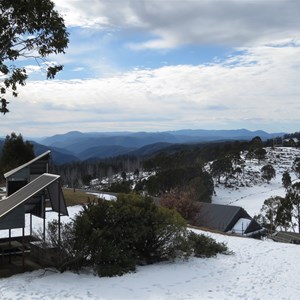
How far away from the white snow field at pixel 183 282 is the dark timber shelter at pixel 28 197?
1.54m

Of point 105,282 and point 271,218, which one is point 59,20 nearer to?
point 105,282

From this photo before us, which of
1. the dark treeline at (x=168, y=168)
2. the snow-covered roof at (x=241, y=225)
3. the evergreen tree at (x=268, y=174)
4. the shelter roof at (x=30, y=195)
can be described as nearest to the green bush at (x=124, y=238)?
the shelter roof at (x=30, y=195)

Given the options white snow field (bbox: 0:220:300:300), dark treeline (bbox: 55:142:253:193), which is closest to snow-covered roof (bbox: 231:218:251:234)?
dark treeline (bbox: 55:142:253:193)

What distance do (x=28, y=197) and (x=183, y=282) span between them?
4.66 metres

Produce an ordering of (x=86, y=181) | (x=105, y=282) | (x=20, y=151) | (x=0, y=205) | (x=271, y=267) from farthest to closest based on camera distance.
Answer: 1. (x=86, y=181)
2. (x=20, y=151)
3. (x=271, y=267)
4. (x=0, y=205)
5. (x=105, y=282)

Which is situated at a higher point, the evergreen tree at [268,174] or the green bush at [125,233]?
the green bush at [125,233]

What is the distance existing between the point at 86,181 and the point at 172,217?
10787 centimetres

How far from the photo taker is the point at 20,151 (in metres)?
35.6

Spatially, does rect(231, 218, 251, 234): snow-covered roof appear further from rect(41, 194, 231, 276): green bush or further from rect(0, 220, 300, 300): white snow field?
rect(0, 220, 300, 300): white snow field

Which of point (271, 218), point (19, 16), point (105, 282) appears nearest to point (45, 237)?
point (105, 282)

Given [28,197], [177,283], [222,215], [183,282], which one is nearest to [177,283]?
[177,283]

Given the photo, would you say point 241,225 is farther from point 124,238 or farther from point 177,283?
point 177,283

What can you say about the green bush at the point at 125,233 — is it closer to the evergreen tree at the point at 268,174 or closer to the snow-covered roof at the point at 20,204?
the snow-covered roof at the point at 20,204

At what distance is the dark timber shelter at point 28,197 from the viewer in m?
10.5
